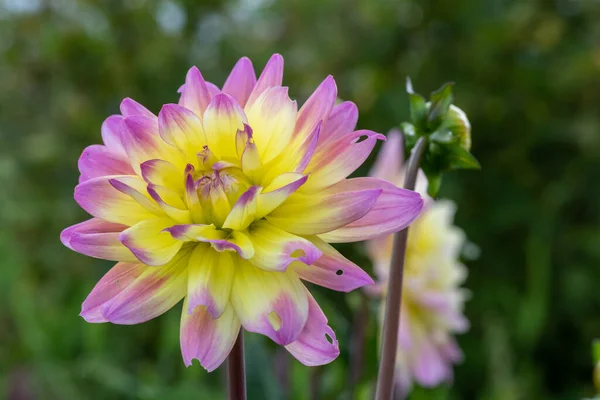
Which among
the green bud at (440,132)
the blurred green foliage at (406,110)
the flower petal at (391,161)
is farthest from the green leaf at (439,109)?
the blurred green foliage at (406,110)

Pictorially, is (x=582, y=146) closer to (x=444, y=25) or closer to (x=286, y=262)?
(x=444, y=25)

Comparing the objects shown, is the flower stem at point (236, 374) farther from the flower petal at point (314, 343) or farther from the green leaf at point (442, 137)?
the green leaf at point (442, 137)

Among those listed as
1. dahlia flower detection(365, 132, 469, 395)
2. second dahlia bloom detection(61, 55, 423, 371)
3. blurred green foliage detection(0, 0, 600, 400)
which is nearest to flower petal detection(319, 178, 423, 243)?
second dahlia bloom detection(61, 55, 423, 371)

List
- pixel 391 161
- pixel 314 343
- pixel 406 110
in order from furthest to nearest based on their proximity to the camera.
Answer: pixel 406 110 → pixel 391 161 → pixel 314 343

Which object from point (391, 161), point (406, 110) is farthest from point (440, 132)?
point (406, 110)

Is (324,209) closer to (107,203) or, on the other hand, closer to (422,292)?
(107,203)

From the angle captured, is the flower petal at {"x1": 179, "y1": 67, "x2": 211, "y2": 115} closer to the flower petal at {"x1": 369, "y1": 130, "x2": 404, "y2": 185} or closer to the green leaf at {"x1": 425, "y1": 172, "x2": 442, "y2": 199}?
the green leaf at {"x1": 425, "y1": 172, "x2": 442, "y2": 199}
